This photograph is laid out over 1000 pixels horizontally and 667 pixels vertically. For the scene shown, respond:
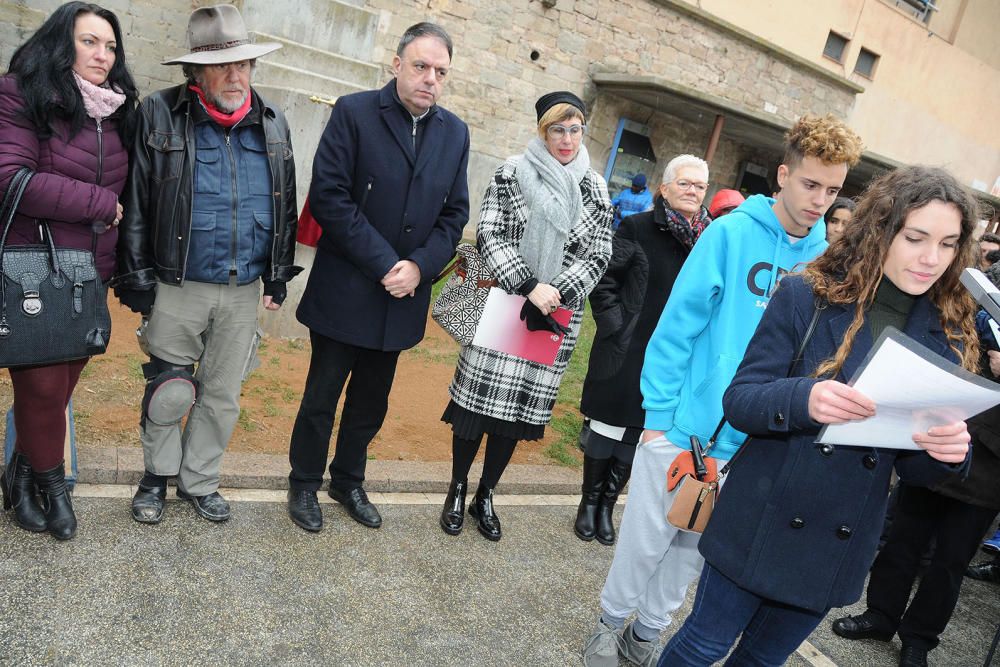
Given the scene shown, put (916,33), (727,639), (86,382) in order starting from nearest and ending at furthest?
(727,639)
(86,382)
(916,33)

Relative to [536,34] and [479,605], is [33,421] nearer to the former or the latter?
[479,605]

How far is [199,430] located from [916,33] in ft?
73.4

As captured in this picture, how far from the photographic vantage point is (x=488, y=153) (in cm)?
1291

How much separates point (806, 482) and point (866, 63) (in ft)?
67.0

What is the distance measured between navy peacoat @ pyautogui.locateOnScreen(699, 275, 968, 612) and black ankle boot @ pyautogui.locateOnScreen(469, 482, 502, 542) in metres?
1.78

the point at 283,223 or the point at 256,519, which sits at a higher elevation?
the point at 283,223

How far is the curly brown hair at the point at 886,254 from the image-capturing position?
1948mm

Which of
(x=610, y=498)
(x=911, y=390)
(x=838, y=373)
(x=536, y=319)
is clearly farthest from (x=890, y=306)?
(x=610, y=498)

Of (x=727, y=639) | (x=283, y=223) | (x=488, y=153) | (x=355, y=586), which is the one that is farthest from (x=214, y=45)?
(x=488, y=153)

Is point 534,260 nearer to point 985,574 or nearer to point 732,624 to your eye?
point 732,624

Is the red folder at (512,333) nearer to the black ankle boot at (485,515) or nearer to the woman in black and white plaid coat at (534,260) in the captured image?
the woman in black and white plaid coat at (534,260)

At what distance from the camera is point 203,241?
300 centimetres

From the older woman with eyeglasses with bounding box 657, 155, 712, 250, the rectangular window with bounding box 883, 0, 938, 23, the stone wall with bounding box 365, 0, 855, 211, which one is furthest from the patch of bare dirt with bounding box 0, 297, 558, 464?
the rectangular window with bounding box 883, 0, 938, 23

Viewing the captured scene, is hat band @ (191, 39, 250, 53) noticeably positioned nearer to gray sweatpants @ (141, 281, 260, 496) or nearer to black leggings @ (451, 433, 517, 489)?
gray sweatpants @ (141, 281, 260, 496)
